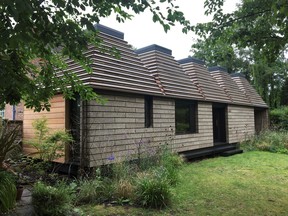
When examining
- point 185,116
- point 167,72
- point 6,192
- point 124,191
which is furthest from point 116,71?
point 6,192

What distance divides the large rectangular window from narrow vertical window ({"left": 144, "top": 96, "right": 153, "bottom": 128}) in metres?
1.80

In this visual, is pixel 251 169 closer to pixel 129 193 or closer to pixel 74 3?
pixel 129 193

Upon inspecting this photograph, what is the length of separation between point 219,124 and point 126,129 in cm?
832

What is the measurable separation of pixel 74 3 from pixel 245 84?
1718 centimetres

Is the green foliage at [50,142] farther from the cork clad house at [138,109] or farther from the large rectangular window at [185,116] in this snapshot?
the large rectangular window at [185,116]

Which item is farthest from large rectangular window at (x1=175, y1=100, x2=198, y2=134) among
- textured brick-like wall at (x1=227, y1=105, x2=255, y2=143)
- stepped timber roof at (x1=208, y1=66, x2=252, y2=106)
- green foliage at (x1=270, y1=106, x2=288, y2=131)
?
green foliage at (x1=270, y1=106, x2=288, y2=131)

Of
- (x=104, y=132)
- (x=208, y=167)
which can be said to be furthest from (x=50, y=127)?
(x=208, y=167)

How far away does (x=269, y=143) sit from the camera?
14.1 m

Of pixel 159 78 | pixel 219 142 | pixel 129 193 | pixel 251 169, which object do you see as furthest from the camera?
pixel 219 142

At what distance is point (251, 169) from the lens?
8719mm

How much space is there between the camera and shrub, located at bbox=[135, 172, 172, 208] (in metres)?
4.88

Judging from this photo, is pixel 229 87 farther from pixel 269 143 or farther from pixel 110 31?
pixel 110 31

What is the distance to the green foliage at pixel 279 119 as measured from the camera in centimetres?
1880

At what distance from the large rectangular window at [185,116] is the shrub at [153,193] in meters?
5.27
